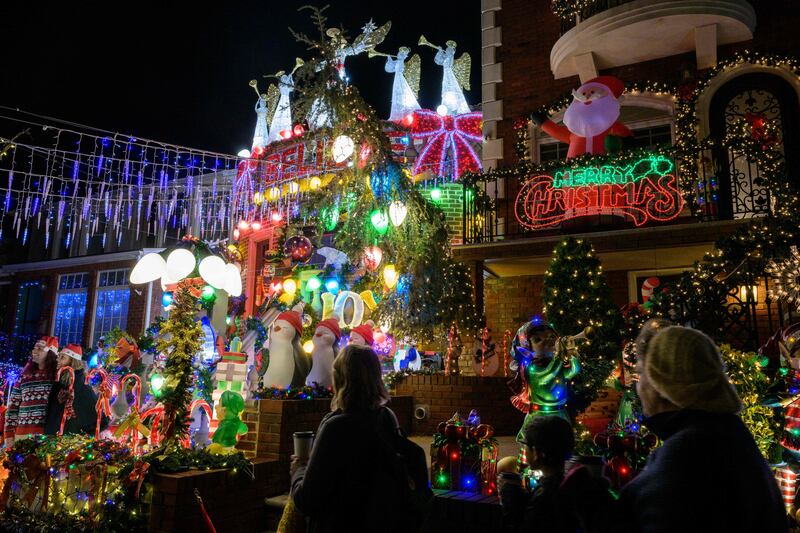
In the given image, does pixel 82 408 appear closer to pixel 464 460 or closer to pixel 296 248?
pixel 296 248

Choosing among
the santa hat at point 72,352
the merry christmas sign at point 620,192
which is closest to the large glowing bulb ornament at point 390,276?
the merry christmas sign at point 620,192

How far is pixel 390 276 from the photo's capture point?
1035cm

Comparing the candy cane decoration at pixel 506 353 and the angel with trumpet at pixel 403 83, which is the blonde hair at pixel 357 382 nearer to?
the candy cane decoration at pixel 506 353

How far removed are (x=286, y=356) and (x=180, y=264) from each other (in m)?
A: 2.08

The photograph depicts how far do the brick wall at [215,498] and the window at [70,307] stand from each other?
70.6 feet

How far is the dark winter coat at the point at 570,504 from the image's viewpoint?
2020 millimetres

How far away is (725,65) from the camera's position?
10.7 m

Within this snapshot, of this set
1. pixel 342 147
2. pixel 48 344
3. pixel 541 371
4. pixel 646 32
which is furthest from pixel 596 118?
pixel 48 344

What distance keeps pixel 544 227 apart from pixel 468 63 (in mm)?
8532

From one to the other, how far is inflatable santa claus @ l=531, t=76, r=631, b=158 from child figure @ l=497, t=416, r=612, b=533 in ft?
28.9

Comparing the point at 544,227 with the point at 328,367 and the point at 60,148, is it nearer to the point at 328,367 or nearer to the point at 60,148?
the point at 328,367

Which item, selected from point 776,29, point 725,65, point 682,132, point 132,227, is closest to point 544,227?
point 682,132

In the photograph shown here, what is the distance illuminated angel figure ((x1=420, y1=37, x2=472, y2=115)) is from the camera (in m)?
16.6

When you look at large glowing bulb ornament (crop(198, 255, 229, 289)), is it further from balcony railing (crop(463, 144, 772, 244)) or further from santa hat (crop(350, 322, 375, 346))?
balcony railing (crop(463, 144, 772, 244))
